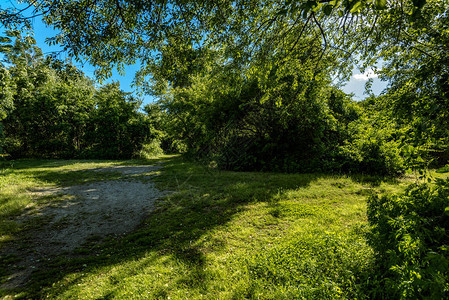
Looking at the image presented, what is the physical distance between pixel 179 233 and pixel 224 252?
1.29 meters

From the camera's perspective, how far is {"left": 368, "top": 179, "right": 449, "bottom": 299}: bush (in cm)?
150

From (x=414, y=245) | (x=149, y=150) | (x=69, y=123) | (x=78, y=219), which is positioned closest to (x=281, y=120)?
(x=414, y=245)

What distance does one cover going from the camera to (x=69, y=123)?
17734 millimetres

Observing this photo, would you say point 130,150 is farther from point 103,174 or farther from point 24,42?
point 24,42

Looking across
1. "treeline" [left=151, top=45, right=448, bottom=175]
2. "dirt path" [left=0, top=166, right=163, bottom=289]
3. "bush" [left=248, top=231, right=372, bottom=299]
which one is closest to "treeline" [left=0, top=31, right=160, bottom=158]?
"treeline" [left=151, top=45, right=448, bottom=175]

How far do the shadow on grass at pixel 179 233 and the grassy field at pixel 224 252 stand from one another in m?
0.02

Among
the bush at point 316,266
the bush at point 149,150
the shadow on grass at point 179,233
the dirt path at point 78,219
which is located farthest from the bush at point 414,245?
the bush at point 149,150

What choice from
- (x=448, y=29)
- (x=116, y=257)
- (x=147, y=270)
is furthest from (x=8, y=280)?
(x=448, y=29)

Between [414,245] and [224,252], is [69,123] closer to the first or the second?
[224,252]

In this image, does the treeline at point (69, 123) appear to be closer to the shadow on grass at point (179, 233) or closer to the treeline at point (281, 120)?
the treeline at point (281, 120)

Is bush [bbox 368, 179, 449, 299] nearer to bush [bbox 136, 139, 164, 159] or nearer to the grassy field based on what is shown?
the grassy field

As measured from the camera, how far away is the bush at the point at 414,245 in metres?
1.50

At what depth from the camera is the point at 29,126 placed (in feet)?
55.5

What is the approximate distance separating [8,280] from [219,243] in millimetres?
3450
